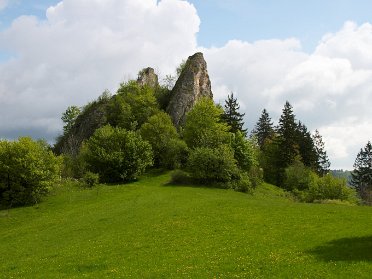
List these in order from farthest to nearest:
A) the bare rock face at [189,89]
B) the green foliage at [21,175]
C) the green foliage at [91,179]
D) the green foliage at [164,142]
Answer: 1. the bare rock face at [189,89]
2. the green foliage at [164,142]
3. the green foliage at [91,179]
4. the green foliage at [21,175]

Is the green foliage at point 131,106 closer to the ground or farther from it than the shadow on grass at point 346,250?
farther from it

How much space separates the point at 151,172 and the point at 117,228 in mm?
46647

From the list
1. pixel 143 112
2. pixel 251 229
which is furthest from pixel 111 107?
pixel 251 229

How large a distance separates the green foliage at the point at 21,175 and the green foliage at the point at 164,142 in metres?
31.8

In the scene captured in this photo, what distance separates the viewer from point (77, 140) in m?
120

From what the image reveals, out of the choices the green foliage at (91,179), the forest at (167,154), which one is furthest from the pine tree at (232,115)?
the green foliage at (91,179)

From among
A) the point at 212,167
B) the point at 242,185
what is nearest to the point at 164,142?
the point at 212,167

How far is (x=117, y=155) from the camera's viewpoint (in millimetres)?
81000

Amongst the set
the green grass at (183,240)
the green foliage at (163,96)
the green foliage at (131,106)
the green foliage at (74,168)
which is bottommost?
the green grass at (183,240)

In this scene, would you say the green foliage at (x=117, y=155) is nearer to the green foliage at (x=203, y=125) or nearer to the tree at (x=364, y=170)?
the green foliage at (x=203, y=125)

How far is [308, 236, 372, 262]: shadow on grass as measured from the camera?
2530cm

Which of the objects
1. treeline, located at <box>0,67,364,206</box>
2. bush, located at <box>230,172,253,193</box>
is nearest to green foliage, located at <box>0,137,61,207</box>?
treeline, located at <box>0,67,364,206</box>

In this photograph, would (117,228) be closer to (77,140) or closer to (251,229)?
(251,229)

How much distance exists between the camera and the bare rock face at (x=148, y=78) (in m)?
137
